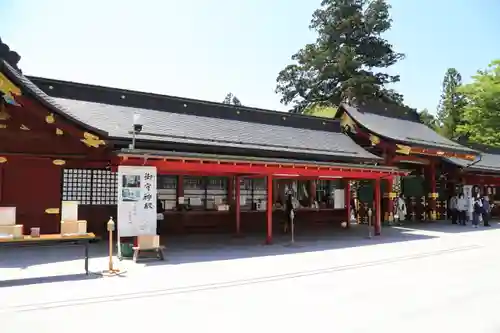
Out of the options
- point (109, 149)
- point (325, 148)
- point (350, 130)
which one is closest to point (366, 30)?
point (350, 130)

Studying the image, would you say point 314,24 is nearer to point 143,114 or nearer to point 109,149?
point 143,114

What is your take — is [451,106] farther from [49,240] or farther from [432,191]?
[49,240]

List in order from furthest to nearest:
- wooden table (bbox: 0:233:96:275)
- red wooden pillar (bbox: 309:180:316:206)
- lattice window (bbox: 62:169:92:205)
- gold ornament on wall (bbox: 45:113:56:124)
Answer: red wooden pillar (bbox: 309:180:316:206), lattice window (bbox: 62:169:92:205), gold ornament on wall (bbox: 45:113:56:124), wooden table (bbox: 0:233:96:275)

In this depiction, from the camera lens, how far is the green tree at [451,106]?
147 ft

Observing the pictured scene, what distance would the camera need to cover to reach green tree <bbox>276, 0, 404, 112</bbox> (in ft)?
124

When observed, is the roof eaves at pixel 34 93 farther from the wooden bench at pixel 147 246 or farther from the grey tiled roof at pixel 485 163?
the grey tiled roof at pixel 485 163

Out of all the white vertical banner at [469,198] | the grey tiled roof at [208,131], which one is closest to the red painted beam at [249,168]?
the grey tiled roof at [208,131]

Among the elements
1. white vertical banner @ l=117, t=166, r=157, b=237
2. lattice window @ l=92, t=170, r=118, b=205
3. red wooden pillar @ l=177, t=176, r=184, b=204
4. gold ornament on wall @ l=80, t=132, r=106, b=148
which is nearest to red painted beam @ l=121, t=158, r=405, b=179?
white vertical banner @ l=117, t=166, r=157, b=237

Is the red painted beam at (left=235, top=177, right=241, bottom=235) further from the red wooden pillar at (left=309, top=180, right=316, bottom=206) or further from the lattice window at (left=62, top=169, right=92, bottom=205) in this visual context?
the lattice window at (left=62, top=169, right=92, bottom=205)

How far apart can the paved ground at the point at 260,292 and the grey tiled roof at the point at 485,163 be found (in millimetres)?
11633

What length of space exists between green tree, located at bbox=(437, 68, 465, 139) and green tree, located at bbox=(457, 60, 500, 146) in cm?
1104

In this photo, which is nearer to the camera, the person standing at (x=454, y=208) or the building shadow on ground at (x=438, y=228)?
the building shadow on ground at (x=438, y=228)

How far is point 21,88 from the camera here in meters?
10.1

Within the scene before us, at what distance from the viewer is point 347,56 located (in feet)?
124
